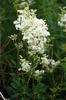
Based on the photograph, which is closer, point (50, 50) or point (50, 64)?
point (50, 64)

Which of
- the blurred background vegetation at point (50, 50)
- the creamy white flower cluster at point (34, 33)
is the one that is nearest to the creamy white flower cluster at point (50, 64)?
the blurred background vegetation at point (50, 50)

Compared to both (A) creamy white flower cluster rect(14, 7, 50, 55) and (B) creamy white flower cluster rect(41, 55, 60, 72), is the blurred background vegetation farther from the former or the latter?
(A) creamy white flower cluster rect(14, 7, 50, 55)

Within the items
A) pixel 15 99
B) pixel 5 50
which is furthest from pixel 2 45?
pixel 15 99

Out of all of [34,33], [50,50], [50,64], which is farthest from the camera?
[50,50]

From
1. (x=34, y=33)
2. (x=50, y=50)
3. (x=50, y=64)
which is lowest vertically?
(x=50, y=64)

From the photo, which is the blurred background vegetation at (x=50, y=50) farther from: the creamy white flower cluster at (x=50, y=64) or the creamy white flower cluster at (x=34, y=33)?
the creamy white flower cluster at (x=34, y=33)

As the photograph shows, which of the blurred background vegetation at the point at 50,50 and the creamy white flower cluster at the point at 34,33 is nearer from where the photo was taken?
the creamy white flower cluster at the point at 34,33

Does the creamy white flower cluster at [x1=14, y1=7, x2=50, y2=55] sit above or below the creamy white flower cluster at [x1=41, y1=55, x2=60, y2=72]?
above

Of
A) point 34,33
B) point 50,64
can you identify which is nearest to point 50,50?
point 50,64

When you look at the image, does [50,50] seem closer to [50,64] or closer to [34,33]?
[50,64]

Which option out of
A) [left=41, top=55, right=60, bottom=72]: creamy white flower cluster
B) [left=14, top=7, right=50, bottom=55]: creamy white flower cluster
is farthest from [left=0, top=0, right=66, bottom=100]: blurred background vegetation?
[left=14, top=7, right=50, bottom=55]: creamy white flower cluster

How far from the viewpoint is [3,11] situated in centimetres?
324

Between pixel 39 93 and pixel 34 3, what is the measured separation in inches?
47.7

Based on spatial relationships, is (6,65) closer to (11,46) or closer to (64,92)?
(11,46)
